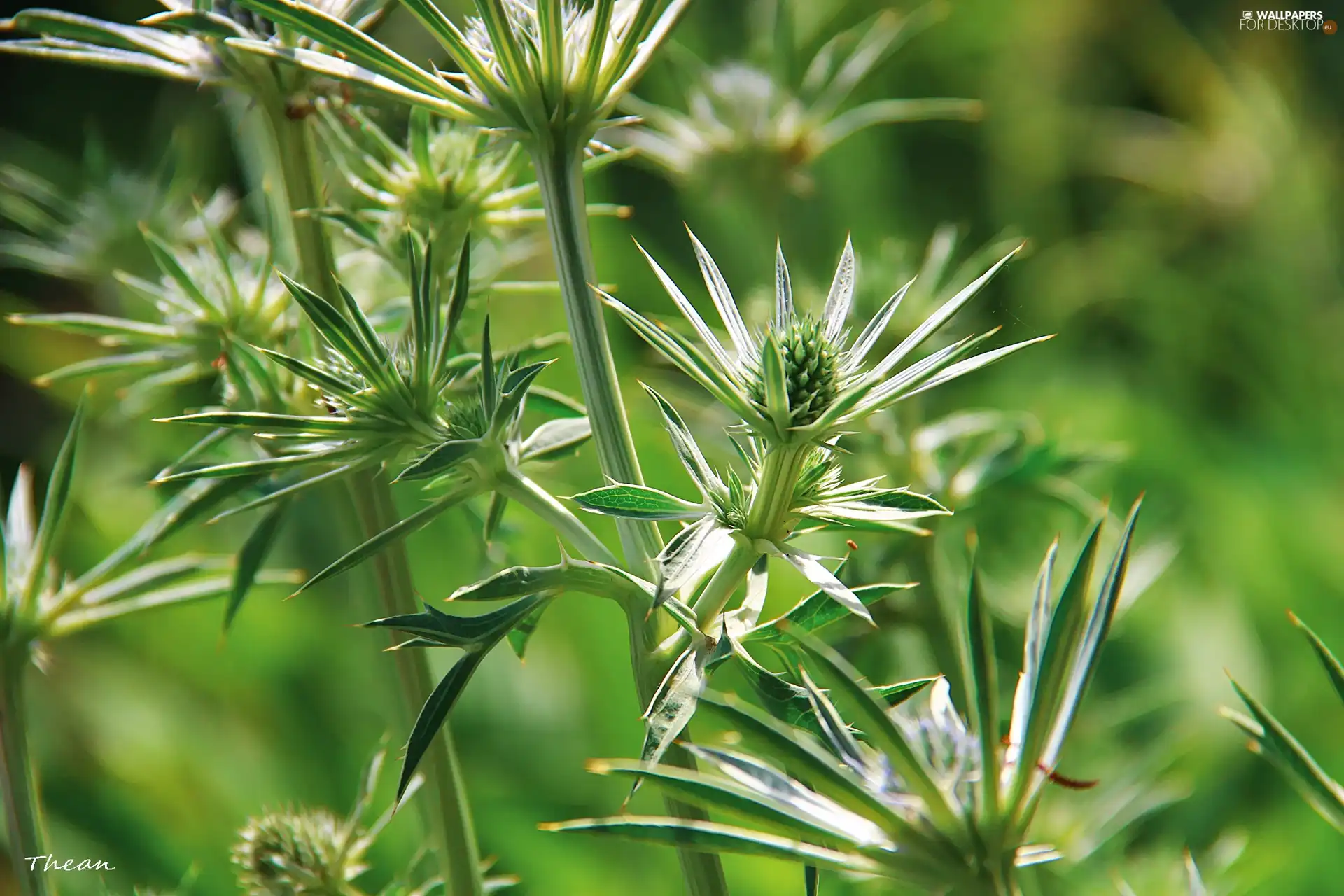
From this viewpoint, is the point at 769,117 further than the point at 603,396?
Yes

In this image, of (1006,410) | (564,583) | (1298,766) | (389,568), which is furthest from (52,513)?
(1006,410)

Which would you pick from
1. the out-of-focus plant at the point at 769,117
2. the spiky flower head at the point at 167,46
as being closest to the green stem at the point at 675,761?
the spiky flower head at the point at 167,46

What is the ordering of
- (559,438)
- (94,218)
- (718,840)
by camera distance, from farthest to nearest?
(94,218)
(559,438)
(718,840)

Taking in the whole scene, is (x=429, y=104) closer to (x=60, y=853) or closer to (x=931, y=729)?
(x=931, y=729)

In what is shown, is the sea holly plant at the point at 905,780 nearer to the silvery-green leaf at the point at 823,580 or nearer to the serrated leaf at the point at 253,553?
the silvery-green leaf at the point at 823,580

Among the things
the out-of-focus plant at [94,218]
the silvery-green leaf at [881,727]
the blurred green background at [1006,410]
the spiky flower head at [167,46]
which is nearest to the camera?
the silvery-green leaf at [881,727]

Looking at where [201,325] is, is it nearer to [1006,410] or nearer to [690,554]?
[690,554]

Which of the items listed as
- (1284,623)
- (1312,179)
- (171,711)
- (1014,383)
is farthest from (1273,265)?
(171,711)
